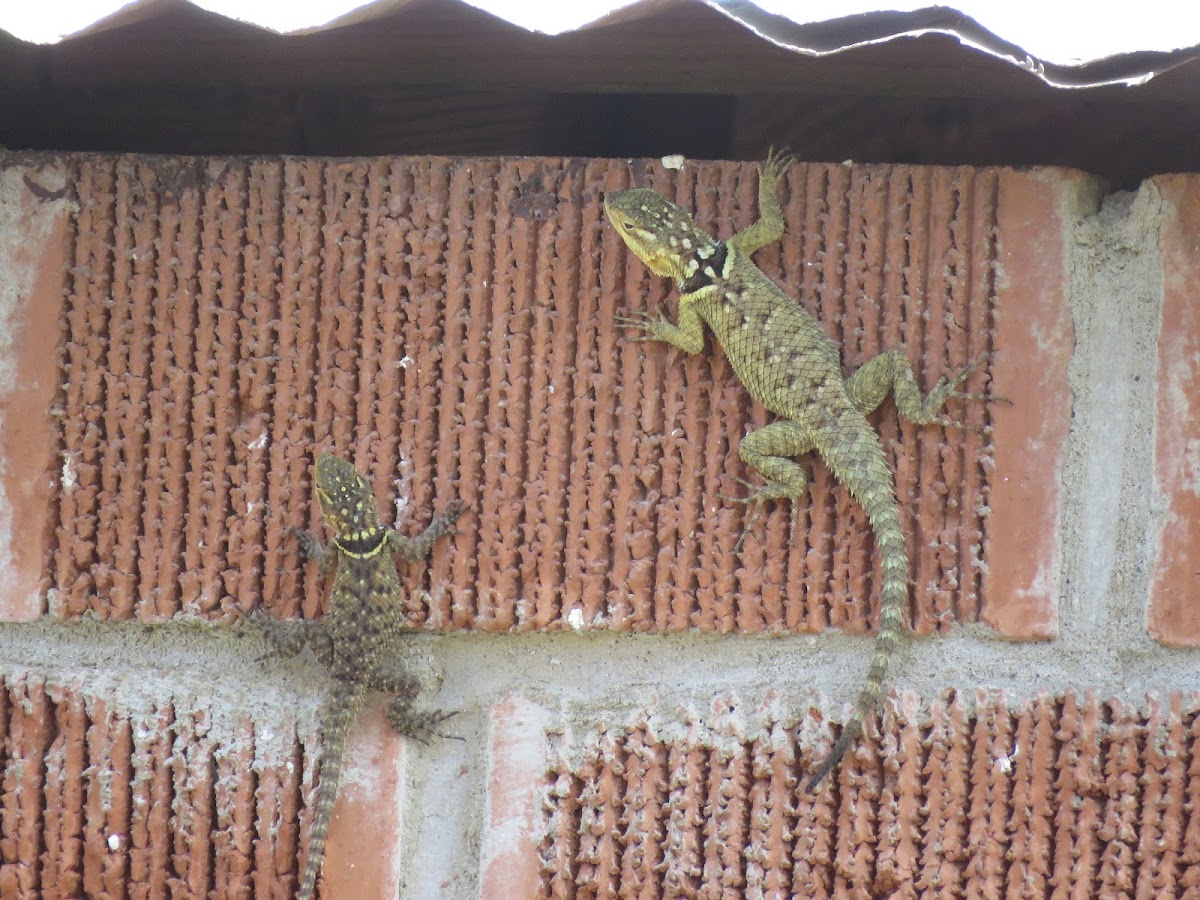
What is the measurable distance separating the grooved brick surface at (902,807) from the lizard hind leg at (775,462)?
30 centimetres

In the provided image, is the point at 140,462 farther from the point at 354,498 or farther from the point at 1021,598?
the point at 1021,598

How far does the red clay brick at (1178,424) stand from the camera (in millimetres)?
2109

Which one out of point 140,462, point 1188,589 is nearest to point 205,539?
point 140,462

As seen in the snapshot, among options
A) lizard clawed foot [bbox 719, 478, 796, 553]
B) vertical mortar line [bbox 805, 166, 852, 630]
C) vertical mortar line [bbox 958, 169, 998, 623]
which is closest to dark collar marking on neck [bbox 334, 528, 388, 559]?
lizard clawed foot [bbox 719, 478, 796, 553]

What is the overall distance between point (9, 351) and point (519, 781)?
1.07 meters

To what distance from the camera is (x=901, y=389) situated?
7.18ft

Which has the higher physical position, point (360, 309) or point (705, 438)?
point (360, 309)

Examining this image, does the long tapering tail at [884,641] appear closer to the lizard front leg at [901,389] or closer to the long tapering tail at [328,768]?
the lizard front leg at [901,389]

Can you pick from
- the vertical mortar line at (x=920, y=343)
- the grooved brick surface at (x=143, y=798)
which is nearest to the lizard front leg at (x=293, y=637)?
the grooved brick surface at (x=143, y=798)

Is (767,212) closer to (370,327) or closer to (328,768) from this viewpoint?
(370,327)

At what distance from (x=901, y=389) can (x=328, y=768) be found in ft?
3.40

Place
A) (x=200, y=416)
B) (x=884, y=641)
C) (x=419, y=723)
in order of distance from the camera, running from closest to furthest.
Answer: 1. (x=884, y=641)
2. (x=419, y=723)
3. (x=200, y=416)

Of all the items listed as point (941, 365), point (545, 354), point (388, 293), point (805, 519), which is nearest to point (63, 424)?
point (388, 293)

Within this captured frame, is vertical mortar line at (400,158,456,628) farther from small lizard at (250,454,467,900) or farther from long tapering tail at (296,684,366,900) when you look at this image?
long tapering tail at (296,684,366,900)
